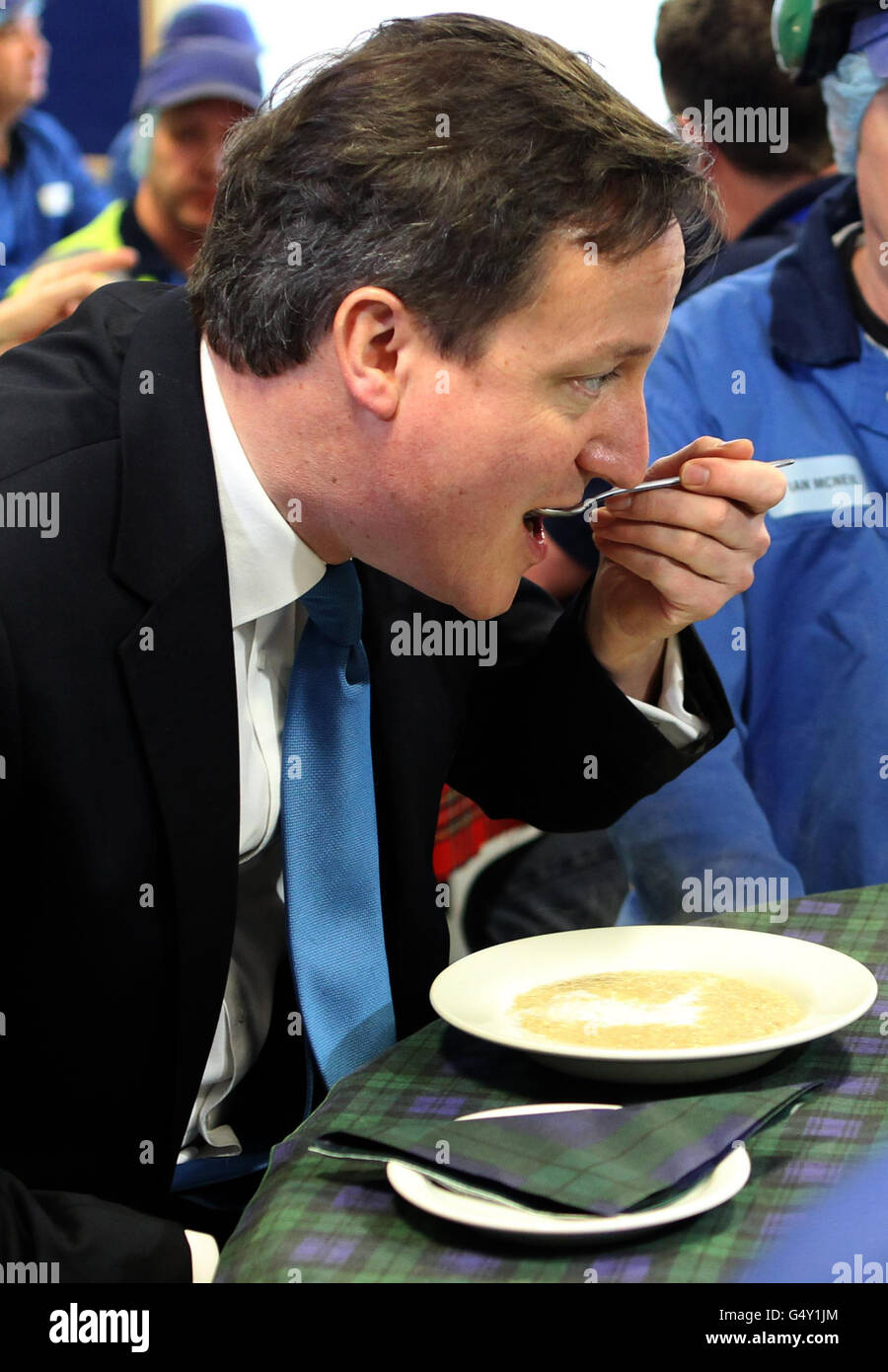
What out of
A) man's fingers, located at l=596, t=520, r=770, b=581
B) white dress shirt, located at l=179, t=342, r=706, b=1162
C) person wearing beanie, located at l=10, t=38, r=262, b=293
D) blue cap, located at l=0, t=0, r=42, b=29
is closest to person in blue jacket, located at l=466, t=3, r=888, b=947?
person wearing beanie, located at l=10, t=38, r=262, b=293

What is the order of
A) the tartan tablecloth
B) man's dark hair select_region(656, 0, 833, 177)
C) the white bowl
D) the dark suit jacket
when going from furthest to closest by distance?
man's dark hair select_region(656, 0, 833, 177) < the dark suit jacket < the white bowl < the tartan tablecloth

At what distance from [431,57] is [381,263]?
0.17 metres

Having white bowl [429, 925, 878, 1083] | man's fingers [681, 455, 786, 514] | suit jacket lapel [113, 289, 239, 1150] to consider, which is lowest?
white bowl [429, 925, 878, 1083]

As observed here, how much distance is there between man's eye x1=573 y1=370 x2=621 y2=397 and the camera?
1.10 meters

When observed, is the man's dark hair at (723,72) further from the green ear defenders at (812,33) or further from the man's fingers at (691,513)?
the man's fingers at (691,513)

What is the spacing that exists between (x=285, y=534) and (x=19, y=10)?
1578 mm

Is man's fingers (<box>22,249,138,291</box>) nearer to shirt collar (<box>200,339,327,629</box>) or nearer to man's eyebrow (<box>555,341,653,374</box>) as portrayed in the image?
shirt collar (<box>200,339,327,629</box>)

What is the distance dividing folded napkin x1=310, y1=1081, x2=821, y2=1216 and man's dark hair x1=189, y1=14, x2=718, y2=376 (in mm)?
552

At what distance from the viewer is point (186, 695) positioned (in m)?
1.09

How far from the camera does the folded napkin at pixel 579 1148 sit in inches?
30.5

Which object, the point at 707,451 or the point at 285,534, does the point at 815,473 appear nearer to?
the point at 707,451

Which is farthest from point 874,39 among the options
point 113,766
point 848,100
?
point 113,766
